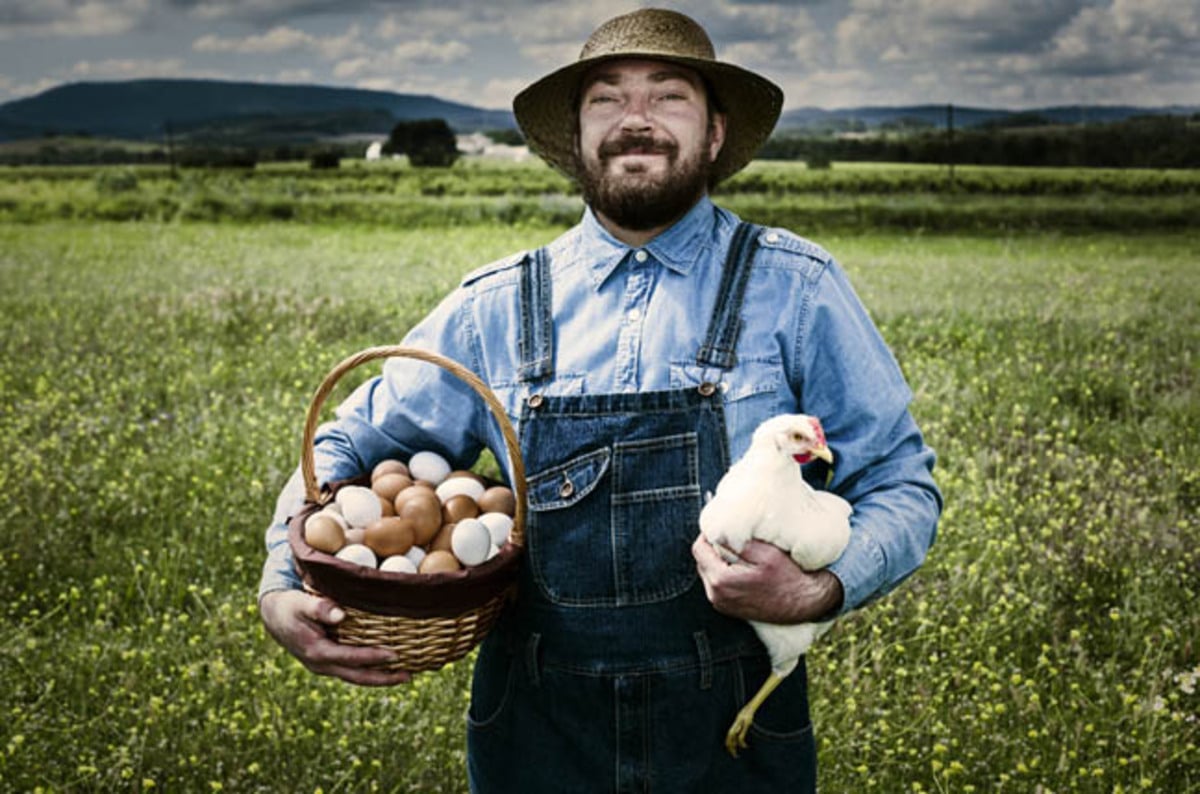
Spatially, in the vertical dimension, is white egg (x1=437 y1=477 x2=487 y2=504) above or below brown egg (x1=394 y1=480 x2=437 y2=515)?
below

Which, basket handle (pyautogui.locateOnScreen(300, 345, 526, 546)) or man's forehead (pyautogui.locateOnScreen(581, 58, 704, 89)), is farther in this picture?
man's forehead (pyautogui.locateOnScreen(581, 58, 704, 89))

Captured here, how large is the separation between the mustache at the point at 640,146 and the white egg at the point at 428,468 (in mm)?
743

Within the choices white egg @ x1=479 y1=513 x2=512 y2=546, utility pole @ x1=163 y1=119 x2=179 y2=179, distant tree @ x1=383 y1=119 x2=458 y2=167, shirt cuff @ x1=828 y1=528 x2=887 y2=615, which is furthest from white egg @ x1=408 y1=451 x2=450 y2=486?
distant tree @ x1=383 y1=119 x2=458 y2=167

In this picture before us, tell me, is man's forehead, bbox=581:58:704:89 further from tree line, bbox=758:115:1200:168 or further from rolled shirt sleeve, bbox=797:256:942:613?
tree line, bbox=758:115:1200:168

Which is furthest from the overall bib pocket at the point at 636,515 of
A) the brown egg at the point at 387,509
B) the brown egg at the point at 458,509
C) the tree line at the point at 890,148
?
the tree line at the point at 890,148

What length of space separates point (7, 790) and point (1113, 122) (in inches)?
463

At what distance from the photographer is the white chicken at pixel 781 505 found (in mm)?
1858

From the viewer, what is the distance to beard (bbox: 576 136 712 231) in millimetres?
2209

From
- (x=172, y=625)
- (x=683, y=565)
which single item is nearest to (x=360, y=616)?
(x=683, y=565)

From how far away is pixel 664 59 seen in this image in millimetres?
2236

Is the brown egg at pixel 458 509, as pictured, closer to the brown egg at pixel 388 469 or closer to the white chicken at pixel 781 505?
the brown egg at pixel 388 469

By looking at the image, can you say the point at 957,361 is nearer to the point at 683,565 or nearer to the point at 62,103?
the point at 683,565

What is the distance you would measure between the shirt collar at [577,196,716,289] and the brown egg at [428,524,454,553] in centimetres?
58

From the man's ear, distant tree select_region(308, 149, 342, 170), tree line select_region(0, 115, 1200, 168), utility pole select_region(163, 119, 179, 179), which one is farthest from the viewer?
distant tree select_region(308, 149, 342, 170)
